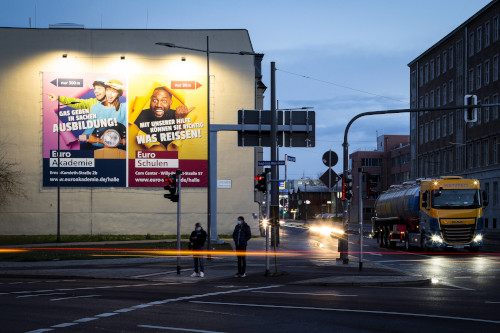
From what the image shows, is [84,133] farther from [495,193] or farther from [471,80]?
[471,80]

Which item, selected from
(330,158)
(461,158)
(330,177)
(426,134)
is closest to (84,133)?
(330,158)

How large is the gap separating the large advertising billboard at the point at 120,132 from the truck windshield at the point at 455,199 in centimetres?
2200

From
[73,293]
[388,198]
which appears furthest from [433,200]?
[73,293]

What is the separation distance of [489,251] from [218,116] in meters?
23.6

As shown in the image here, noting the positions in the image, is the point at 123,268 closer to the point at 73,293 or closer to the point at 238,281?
the point at 238,281

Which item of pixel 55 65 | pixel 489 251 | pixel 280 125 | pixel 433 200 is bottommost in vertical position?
pixel 489 251

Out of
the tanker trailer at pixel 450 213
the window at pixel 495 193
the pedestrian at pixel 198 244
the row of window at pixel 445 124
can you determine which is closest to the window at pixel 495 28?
the row of window at pixel 445 124

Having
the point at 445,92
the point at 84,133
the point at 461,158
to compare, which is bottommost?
the point at 461,158

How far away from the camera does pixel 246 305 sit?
14.9 meters

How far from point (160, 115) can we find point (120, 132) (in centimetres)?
302

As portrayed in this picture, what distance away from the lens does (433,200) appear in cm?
Answer: 3550

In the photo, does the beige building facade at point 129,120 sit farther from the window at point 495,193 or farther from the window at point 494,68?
the window at point 494,68

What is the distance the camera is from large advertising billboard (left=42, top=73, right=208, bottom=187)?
176 ft

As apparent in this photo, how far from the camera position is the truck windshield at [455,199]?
35344 millimetres
